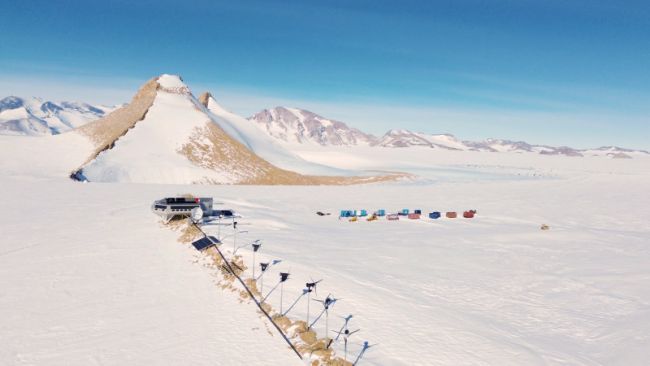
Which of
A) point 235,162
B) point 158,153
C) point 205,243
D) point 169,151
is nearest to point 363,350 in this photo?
point 205,243

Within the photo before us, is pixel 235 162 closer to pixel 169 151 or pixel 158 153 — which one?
pixel 169 151

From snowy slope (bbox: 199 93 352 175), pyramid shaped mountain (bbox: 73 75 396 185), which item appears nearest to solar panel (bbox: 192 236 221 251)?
pyramid shaped mountain (bbox: 73 75 396 185)

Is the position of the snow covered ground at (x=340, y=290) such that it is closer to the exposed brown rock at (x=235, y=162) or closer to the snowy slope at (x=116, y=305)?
the snowy slope at (x=116, y=305)

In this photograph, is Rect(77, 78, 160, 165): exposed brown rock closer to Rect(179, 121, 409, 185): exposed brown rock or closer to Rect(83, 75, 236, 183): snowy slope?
Rect(83, 75, 236, 183): snowy slope

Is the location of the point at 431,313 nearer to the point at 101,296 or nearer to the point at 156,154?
the point at 101,296

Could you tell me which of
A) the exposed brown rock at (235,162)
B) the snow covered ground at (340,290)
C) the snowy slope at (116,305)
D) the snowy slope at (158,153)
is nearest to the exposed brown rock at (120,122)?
the snowy slope at (158,153)

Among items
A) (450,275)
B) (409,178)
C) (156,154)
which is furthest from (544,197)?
(156,154)

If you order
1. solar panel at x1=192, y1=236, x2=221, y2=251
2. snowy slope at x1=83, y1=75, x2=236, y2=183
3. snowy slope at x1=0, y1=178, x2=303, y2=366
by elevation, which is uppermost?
snowy slope at x1=83, y1=75, x2=236, y2=183
